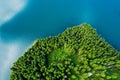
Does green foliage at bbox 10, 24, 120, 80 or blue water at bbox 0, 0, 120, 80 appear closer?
green foliage at bbox 10, 24, 120, 80

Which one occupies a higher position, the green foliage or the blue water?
the blue water

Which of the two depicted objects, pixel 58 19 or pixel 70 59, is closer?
pixel 70 59

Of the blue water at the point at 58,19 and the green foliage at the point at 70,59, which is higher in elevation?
the blue water at the point at 58,19

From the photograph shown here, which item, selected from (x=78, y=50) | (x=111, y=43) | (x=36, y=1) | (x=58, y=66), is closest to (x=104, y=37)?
(x=111, y=43)

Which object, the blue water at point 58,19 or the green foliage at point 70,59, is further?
the blue water at point 58,19

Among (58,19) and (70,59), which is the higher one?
(58,19)
